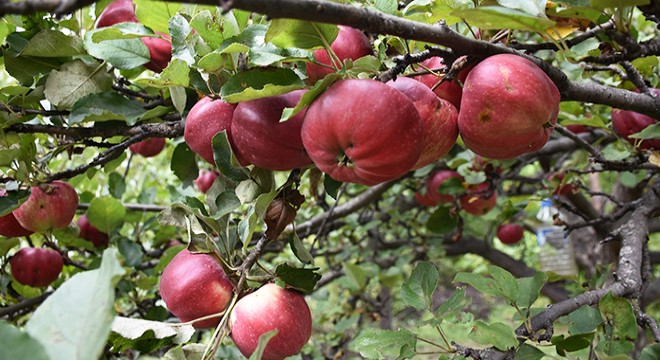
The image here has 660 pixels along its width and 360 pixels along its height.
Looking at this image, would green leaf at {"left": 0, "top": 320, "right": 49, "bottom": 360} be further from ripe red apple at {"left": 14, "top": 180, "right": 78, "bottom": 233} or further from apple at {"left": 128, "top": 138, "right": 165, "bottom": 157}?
apple at {"left": 128, "top": 138, "right": 165, "bottom": 157}

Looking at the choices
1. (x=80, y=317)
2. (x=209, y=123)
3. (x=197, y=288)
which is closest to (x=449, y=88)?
(x=209, y=123)

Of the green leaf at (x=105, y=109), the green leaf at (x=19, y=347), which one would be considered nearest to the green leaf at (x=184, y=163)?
the green leaf at (x=105, y=109)

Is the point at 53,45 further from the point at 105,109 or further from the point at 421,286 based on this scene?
the point at 421,286

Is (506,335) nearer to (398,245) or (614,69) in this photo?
(614,69)

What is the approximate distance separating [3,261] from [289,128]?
4.33ft

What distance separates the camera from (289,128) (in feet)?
2.42

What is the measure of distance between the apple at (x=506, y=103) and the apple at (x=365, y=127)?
0.34 feet

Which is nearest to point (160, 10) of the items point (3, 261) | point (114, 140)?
point (114, 140)

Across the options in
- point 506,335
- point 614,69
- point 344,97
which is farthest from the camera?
point 614,69

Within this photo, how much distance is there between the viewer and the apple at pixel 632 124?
1320 mm

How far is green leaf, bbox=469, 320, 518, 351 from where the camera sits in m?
0.84

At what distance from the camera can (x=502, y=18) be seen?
0.64 meters

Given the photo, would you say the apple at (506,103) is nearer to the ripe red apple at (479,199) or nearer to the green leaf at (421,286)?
the green leaf at (421,286)

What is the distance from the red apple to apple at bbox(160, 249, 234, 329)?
1288 mm
